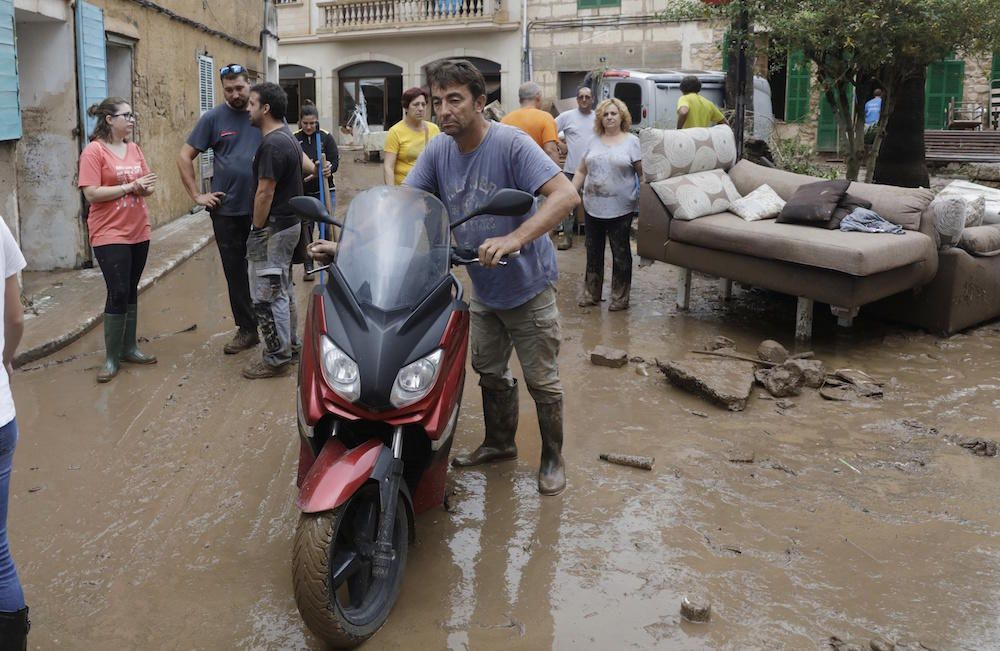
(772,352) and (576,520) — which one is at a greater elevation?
(772,352)

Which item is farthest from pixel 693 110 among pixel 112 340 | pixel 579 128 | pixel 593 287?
pixel 112 340

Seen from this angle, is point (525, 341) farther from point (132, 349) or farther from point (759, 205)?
point (759, 205)

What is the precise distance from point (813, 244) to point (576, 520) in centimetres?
322

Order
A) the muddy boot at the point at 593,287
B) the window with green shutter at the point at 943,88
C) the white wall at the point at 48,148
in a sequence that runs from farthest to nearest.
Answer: the window with green shutter at the point at 943,88, the white wall at the point at 48,148, the muddy boot at the point at 593,287

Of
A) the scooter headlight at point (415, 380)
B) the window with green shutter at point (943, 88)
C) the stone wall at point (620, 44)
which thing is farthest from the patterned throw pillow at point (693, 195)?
the stone wall at point (620, 44)

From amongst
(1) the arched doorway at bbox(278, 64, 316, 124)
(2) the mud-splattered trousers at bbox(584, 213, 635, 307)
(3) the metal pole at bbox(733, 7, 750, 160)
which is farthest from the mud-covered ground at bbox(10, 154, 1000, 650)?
(1) the arched doorway at bbox(278, 64, 316, 124)

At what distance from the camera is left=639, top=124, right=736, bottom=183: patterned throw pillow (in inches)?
297

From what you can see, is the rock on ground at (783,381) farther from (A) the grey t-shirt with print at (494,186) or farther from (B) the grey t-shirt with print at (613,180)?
(B) the grey t-shirt with print at (613,180)

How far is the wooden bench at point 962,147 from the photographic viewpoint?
48.9ft

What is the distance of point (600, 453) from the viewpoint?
4.83m

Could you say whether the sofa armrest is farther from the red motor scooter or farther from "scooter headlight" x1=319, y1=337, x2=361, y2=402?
"scooter headlight" x1=319, y1=337, x2=361, y2=402

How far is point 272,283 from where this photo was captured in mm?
5914

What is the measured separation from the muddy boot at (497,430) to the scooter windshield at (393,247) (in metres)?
1.11

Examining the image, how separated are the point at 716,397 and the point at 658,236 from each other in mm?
2448
